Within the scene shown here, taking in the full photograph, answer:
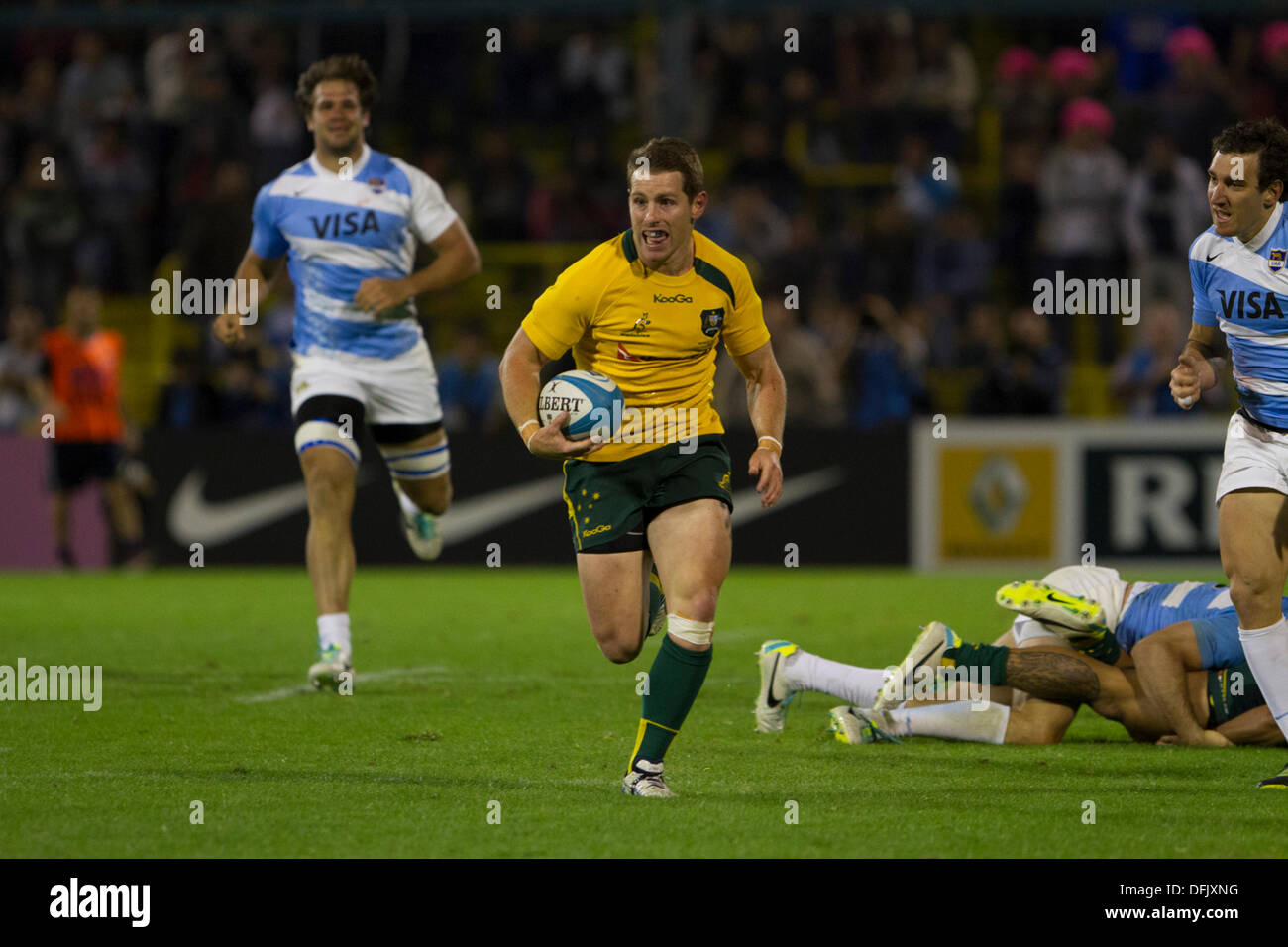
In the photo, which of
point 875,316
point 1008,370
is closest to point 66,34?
point 875,316

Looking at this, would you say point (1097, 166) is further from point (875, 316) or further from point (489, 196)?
point (489, 196)

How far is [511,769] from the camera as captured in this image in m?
6.20

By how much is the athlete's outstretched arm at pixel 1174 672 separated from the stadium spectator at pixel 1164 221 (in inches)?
384

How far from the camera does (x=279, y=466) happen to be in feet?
47.9

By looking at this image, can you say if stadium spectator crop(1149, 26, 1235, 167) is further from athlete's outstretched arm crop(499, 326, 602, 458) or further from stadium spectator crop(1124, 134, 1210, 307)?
athlete's outstretched arm crop(499, 326, 602, 458)

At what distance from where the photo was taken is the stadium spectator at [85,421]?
14531 mm

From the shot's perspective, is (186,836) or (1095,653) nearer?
(186,836)

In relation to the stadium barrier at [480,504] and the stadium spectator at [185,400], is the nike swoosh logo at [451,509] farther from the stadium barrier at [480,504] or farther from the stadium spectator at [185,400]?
the stadium spectator at [185,400]

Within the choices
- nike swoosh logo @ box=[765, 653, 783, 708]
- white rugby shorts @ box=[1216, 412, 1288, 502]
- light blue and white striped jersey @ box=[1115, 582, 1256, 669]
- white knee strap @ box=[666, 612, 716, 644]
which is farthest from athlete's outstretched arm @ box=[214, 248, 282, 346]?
white rugby shorts @ box=[1216, 412, 1288, 502]

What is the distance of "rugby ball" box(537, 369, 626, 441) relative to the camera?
578 cm

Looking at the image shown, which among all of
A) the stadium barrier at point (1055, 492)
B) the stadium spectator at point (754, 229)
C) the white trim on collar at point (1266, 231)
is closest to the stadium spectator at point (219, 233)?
the stadium spectator at point (754, 229)

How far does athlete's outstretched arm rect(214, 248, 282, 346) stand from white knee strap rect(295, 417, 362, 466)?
1.65ft
